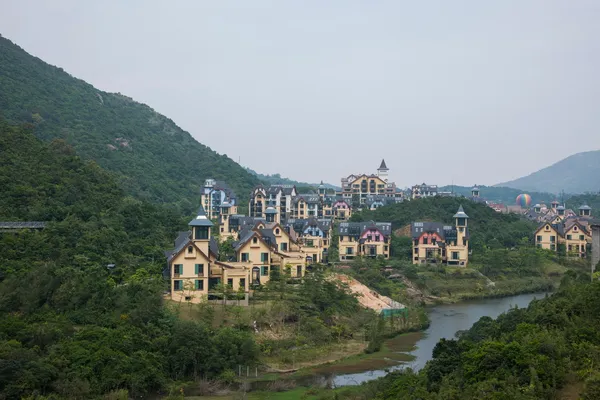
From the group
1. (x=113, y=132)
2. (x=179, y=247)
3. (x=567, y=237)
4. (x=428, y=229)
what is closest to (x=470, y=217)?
(x=567, y=237)

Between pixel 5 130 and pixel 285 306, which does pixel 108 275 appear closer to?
pixel 285 306

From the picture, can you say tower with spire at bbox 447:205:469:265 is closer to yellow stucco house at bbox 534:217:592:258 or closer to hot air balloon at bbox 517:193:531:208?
yellow stucco house at bbox 534:217:592:258

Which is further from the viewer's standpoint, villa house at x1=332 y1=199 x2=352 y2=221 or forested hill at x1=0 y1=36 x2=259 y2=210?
villa house at x1=332 y1=199 x2=352 y2=221

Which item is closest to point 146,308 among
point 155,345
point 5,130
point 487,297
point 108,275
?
point 155,345

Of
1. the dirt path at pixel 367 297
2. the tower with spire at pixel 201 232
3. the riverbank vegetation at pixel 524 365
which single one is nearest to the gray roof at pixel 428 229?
the dirt path at pixel 367 297

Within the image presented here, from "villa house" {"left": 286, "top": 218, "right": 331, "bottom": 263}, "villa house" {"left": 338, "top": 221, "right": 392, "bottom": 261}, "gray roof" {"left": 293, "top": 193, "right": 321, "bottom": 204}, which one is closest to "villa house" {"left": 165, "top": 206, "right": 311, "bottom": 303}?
"villa house" {"left": 286, "top": 218, "right": 331, "bottom": 263}

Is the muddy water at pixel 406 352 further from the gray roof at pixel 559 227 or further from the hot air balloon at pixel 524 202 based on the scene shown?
the hot air balloon at pixel 524 202

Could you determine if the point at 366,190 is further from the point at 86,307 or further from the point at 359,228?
the point at 86,307

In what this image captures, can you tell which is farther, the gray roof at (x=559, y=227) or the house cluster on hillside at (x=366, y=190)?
the house cluster on hillside at (x=366, y=190)
